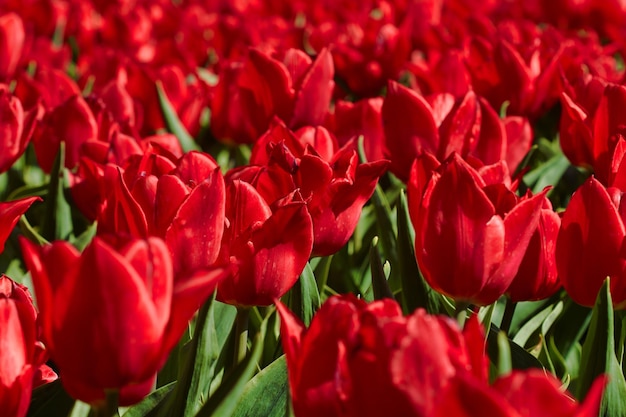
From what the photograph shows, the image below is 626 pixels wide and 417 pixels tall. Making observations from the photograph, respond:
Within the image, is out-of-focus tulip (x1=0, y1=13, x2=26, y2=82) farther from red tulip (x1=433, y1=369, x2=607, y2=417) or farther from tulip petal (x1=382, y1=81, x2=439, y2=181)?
red tulip (x1=433, y1=369, x2=607, y2=417)

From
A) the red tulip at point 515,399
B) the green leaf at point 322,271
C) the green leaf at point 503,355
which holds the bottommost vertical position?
the green leaf at point 322,271

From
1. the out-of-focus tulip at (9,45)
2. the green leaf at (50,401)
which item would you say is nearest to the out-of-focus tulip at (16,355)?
the green leaf at (50,401)

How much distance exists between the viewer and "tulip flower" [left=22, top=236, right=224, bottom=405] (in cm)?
79

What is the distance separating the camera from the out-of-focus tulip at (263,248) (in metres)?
1.09

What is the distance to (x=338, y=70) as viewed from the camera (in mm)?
2676

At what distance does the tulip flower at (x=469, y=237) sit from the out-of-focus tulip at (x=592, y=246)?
74 millimetres

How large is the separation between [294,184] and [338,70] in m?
1.48

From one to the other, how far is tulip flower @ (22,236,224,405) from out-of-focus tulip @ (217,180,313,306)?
0.27m

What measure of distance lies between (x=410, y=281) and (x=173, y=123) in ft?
3.10

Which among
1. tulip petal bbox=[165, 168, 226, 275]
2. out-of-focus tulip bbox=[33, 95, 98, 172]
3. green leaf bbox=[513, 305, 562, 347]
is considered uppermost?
tulip petal bbox=[165, 168, 226, 275]

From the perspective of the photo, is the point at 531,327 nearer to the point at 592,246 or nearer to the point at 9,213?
the point at 592,246

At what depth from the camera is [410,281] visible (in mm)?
1291

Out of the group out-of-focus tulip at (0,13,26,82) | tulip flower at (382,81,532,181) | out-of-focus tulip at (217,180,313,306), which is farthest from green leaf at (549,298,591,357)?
out-of-focus tulip at (0,13,26,82)

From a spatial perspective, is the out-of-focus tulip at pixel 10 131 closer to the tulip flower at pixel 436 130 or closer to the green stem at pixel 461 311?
the tulip flower at pixel 436 130
